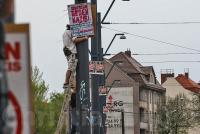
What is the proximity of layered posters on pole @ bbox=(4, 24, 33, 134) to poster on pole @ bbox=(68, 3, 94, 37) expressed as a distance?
22.8 ft

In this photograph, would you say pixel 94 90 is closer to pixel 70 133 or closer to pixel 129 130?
pixel 70 133

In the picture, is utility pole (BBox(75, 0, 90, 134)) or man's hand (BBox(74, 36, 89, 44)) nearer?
utility pole (BBox(75, 0, 90, 134))

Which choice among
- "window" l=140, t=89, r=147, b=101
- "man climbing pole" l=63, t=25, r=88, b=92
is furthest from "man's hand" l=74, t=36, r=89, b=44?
"window" l=140, t=89, r=147, b=101

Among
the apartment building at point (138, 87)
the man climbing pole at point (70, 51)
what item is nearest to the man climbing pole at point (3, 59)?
the man climbing pole at point (70, 51)

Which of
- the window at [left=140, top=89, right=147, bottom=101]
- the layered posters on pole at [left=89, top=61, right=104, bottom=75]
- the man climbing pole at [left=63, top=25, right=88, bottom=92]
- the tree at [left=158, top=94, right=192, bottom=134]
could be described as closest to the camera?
the man climbing pole at [left=63, top=25, right=88, bottom=92]

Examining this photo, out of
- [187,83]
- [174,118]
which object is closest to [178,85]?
[187,83]

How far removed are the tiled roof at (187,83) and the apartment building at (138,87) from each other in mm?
16793

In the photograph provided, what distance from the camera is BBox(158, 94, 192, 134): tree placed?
95750 millimetres

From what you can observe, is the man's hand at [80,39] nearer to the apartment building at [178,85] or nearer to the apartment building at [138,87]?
the apartment building at [138,87]

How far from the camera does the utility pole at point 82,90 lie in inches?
468

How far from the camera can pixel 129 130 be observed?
99750mm

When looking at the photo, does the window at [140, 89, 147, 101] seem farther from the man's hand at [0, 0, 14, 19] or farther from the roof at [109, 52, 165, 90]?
the man's hand at [0, 0, 14, 19]

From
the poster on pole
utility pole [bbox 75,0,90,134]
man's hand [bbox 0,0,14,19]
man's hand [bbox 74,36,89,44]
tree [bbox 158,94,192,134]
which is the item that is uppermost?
the poster on pole

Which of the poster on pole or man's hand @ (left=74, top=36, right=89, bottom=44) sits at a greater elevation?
the poster on pole
